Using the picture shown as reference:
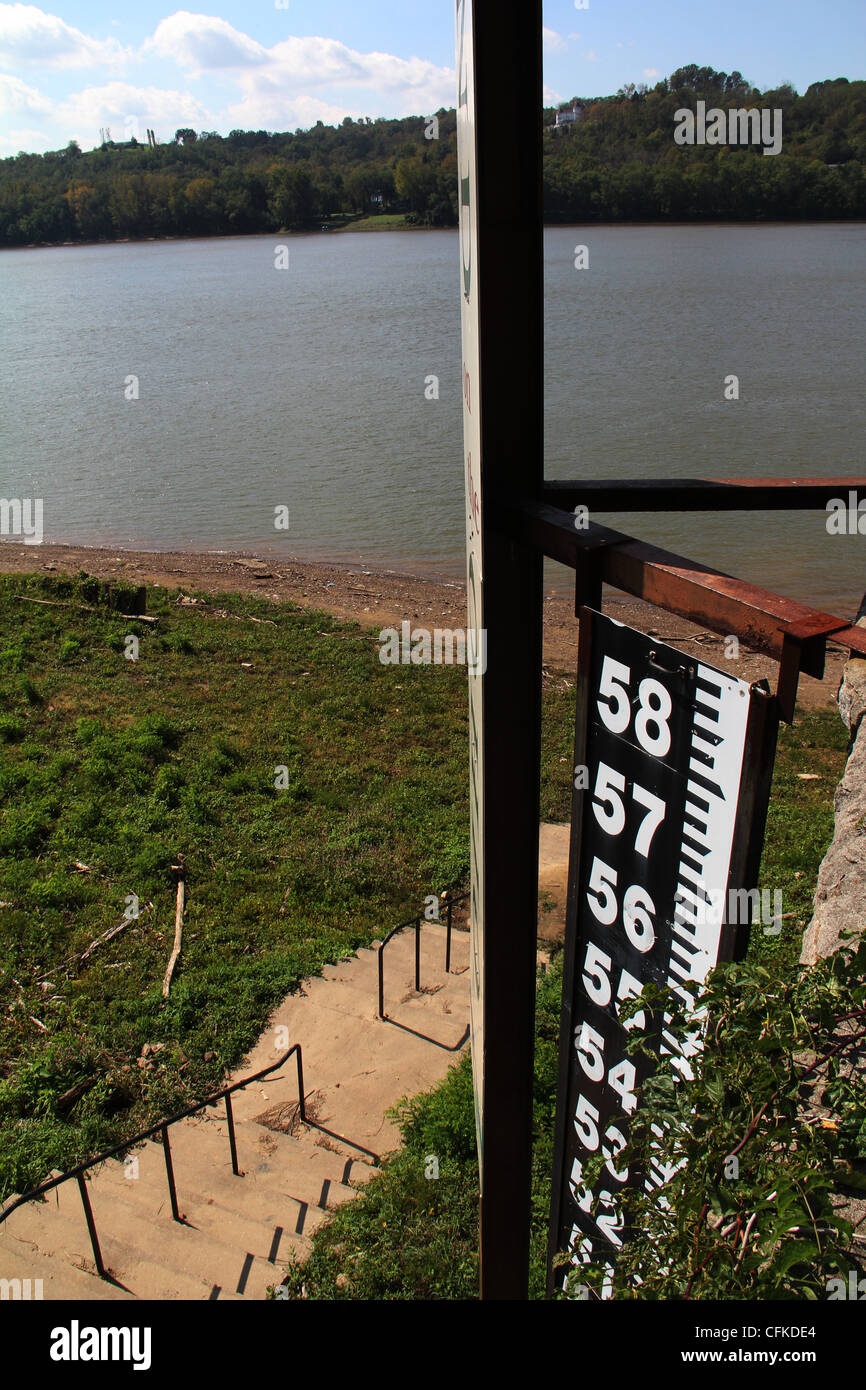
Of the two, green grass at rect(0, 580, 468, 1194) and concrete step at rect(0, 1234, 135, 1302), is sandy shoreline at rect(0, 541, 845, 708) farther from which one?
concrete step at rect(0, 1234, 135, 1302)

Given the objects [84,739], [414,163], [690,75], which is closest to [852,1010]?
[84,739]

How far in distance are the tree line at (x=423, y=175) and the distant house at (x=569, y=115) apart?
41cm

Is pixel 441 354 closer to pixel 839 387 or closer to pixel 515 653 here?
pixel 839 387

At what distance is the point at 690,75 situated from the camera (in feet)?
299

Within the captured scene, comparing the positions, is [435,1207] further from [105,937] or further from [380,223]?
[380,223]

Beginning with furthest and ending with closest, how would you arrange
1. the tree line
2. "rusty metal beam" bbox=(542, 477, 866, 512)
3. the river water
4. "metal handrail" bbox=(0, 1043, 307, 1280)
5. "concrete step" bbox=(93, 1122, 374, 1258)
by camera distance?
the tree line
the river water
"concrete step" bbox=(93, 1122, 374, 1258)
"metal handrail" bbox=(0, 1043, 307, 1280)
"rusty metal beam" bbox=(542, 477, 866, 512)

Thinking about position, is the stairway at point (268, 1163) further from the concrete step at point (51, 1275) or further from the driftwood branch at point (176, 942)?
the driftwood branch at point (176, 942)

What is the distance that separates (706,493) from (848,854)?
144cm

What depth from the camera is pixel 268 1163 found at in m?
6.81

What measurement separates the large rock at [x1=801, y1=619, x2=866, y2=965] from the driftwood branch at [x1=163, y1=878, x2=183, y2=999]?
19.9 ft

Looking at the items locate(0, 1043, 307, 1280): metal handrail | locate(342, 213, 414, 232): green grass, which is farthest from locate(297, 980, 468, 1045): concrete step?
locate(342, 213, 414, 232): green grass

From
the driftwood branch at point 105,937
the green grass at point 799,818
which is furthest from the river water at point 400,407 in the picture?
the driftwood branch at point 105,937

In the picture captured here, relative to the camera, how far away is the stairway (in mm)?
5844

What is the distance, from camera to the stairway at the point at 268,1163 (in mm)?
5844
